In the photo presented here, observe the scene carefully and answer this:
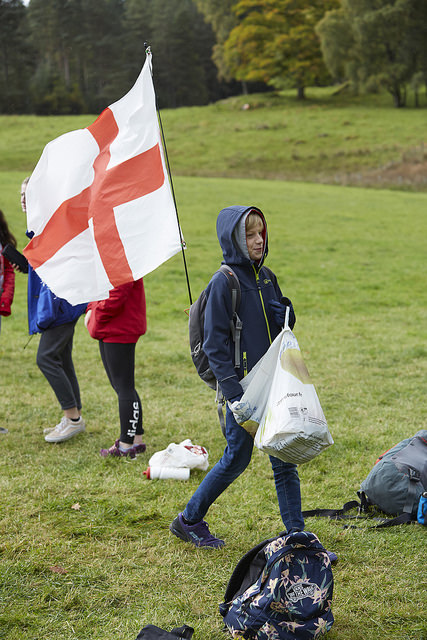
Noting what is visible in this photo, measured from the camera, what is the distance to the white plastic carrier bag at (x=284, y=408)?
321cm

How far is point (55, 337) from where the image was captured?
597cm

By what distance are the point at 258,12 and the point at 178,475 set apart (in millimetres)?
75371

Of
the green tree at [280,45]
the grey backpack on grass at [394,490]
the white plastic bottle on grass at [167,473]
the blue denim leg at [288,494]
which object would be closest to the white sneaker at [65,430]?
the white plastic bottle on grass at [167,473]

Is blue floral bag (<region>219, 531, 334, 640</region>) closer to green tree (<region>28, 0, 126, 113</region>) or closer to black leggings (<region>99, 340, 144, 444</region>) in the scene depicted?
black leggings (<region>99, 340, 144, 444</region>)

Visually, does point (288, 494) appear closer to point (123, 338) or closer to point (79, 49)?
point (123, 338)

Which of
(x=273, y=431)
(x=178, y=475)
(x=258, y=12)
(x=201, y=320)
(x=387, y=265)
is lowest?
(x=387, y=265)

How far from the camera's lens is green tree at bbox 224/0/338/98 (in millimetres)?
64500

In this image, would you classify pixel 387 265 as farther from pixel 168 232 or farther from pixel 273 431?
pixel 273 431

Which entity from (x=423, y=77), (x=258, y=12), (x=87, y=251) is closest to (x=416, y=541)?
(x=87, y=251)

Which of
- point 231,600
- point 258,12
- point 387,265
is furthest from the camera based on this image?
point 258,12

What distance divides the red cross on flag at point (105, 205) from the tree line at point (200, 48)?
56.8 meters

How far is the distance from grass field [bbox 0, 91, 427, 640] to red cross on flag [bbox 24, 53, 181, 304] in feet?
5.24

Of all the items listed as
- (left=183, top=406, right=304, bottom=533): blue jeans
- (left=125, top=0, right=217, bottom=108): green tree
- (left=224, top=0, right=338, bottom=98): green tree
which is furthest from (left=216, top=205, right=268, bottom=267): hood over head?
(left=125, top=0, right=217, bottom=108): green tree

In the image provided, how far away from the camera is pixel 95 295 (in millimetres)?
4727
